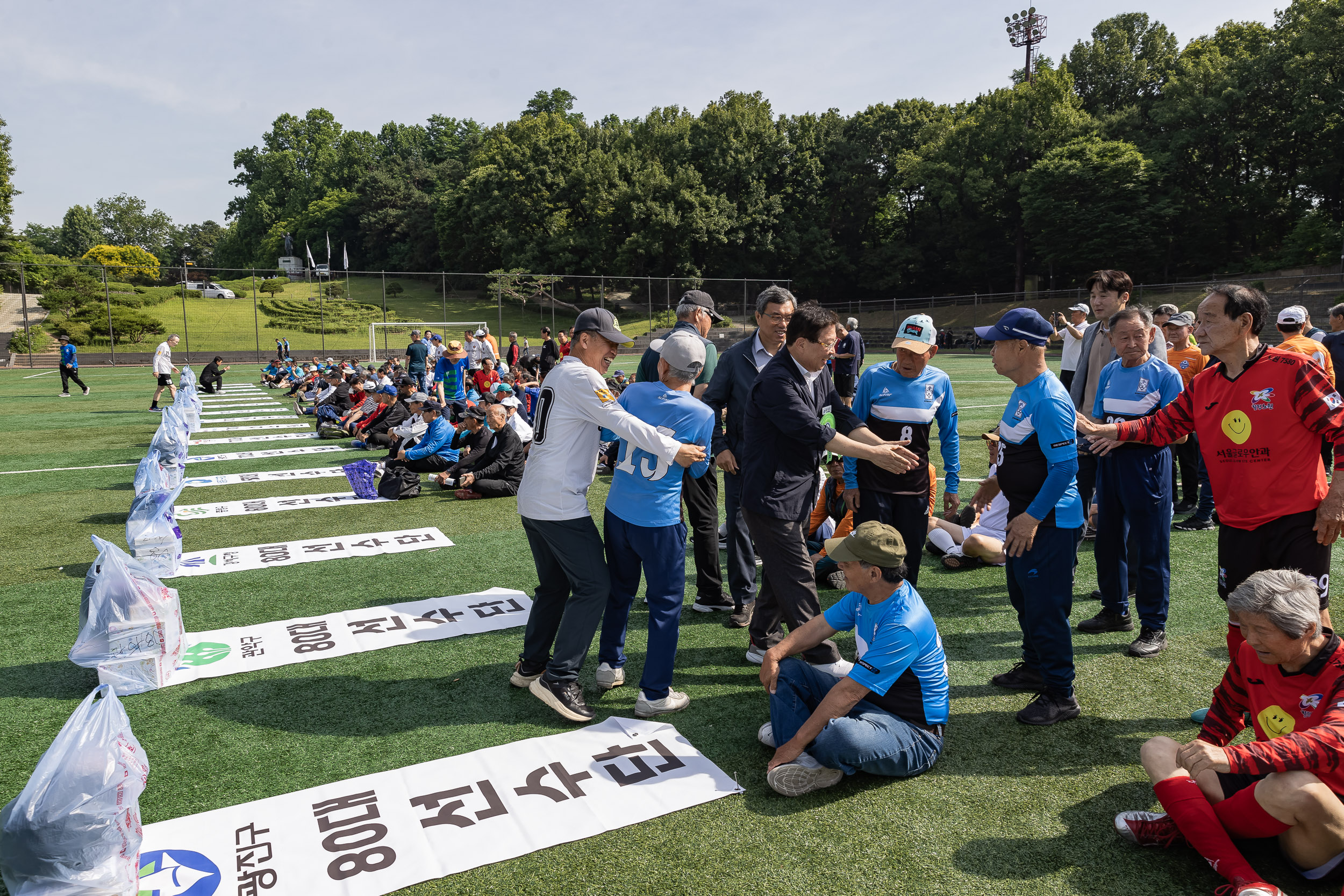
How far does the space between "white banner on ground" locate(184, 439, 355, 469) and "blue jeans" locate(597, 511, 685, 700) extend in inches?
415

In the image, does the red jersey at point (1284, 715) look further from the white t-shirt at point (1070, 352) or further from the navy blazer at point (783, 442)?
the white t-shirt at point (1070, 352)

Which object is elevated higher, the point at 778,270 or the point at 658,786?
the point at 778,270

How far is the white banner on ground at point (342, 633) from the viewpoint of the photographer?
4.77 meters

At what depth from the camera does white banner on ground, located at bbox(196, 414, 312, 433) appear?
15.6 metres

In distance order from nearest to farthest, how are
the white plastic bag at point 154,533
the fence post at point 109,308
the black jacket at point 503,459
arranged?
the white plastic bag at point 154,533 < the black jacket at point 503,459 < the fence post at point 109,308

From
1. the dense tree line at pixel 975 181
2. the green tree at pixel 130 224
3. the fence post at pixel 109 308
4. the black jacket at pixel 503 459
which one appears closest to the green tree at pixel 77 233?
the green tree at pixel 130 224

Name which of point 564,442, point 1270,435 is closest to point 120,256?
point 564,442

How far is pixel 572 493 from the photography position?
397 cm

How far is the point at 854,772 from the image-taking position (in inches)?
137

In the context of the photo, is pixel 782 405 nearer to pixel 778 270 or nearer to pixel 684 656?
pixel 684 656

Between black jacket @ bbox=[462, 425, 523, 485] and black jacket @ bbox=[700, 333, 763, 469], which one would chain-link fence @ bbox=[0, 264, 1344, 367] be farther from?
black jacket @ bbox=[700, 333, 763, 469]

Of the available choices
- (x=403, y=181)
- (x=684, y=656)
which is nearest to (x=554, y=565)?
(x=684, y=656)

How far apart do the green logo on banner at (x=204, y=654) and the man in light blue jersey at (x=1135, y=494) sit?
562cm

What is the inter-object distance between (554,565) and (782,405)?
59.2 inches
